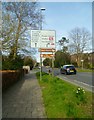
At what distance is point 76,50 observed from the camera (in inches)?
3012

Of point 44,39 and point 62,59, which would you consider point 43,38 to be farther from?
point 62,59

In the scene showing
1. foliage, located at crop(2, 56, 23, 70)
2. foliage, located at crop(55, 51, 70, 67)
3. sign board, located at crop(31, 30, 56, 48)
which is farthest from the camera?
foliage, located at crop(55, 51, 70, 67)

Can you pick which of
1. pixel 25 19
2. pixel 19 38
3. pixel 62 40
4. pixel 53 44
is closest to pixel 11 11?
pixel 25 19

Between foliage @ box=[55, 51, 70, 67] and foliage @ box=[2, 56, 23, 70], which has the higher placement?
foliage @ box=[55, 51, 70, 67]

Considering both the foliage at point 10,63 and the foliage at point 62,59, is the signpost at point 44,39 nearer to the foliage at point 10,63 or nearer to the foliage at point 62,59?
the foliage at point 10,63

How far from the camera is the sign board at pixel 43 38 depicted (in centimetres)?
2350

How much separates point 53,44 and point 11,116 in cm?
1703

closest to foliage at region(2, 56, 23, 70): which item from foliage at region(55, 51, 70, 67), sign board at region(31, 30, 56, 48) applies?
sign board at region(31, 30, 56, 48)

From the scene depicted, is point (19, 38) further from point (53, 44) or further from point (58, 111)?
point (58, 111)

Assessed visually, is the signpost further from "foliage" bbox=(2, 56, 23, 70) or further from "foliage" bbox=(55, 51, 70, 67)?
"foliage" bbox=(55, 51, 70, 67)

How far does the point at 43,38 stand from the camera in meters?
23.8

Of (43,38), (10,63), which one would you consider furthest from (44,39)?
(10,63)

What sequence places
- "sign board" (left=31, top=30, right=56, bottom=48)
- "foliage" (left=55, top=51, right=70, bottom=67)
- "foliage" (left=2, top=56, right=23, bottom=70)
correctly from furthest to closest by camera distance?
"foliage" (left=55, top=51, right=70, bottom=67) < "foliage" (left=2, top=56, right=23, bottom=70) < "sign board" (left=31, top=30, right=56, bottom=48)

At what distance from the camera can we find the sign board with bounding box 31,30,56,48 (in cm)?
2350
